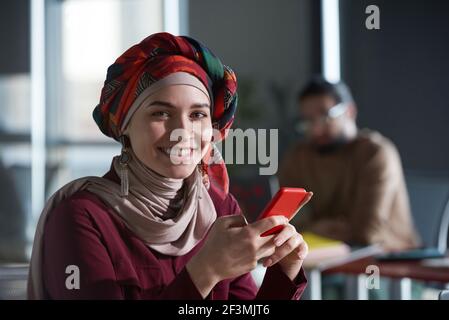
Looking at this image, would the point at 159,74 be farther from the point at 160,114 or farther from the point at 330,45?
the point at 330,45

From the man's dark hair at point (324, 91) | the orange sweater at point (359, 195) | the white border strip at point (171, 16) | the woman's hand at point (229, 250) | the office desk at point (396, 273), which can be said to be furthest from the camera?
the man's dark hair at point (324, 91)

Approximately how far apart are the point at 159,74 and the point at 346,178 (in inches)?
69.4

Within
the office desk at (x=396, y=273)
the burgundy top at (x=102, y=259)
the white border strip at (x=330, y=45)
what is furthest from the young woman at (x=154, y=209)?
the white border strip at (x=330, y=45)

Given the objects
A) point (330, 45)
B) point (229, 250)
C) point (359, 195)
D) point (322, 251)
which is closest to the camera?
point (229, 250)

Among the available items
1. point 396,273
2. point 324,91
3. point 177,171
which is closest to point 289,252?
point 177,171

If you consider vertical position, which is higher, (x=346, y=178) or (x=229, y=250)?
(x=229, y=250)

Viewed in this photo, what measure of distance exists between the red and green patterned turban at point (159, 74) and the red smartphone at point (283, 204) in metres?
0.11

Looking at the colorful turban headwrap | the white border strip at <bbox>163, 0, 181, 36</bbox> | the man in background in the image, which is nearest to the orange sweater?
the man in background

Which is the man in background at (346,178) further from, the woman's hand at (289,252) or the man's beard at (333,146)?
the woman's hand at (289,252)

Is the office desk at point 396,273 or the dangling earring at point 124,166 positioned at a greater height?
the dangling earring at point 124,166

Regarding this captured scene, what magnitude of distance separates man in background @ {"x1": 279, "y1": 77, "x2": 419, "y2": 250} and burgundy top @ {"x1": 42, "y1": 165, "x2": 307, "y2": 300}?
145 centimetres

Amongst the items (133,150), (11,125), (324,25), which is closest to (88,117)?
(133,150)

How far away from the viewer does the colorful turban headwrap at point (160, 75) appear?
2.22ft

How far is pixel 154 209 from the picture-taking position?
0.68 metres
